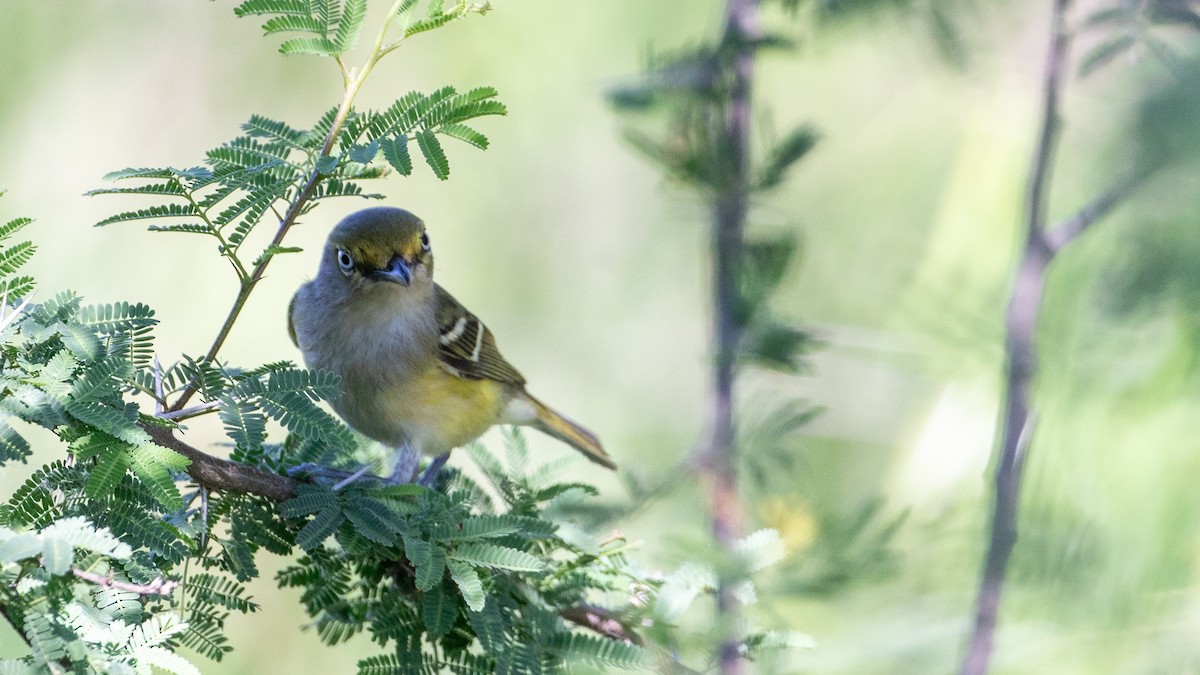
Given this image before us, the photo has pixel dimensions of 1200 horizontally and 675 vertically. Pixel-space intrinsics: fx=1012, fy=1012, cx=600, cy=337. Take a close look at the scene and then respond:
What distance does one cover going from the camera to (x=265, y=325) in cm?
548

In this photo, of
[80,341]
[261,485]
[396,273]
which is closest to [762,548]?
[261,485]

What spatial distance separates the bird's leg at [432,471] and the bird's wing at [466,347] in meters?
0.33


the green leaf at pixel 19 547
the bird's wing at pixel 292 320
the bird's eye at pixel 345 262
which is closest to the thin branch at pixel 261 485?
the green leaf at pixel 19 547

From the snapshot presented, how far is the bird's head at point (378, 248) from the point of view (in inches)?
138

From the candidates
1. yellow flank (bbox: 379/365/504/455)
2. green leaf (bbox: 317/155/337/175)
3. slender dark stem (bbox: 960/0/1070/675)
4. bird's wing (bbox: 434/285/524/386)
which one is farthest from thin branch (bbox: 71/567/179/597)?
bird's wing (bbox: 434/285/524/386)

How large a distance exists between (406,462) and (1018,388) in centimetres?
262

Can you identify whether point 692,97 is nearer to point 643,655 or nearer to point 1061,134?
point 1061,134

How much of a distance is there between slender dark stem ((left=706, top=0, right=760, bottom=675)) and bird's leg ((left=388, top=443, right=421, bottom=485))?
1.75 m

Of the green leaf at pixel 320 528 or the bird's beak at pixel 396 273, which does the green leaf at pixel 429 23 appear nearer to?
the green leaf at pixel 320 528

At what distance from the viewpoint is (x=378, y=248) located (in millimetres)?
3512

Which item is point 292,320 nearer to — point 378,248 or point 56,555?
point 378,248

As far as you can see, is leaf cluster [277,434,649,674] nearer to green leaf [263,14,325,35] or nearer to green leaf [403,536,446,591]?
green leaf [403,536,446,591]

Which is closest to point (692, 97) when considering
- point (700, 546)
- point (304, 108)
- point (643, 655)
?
point (700, 546)

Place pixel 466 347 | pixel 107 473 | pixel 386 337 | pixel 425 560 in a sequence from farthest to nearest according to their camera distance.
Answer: pixel 466 347
pixel 386 337
pixel 425 560
pixel 107 473
